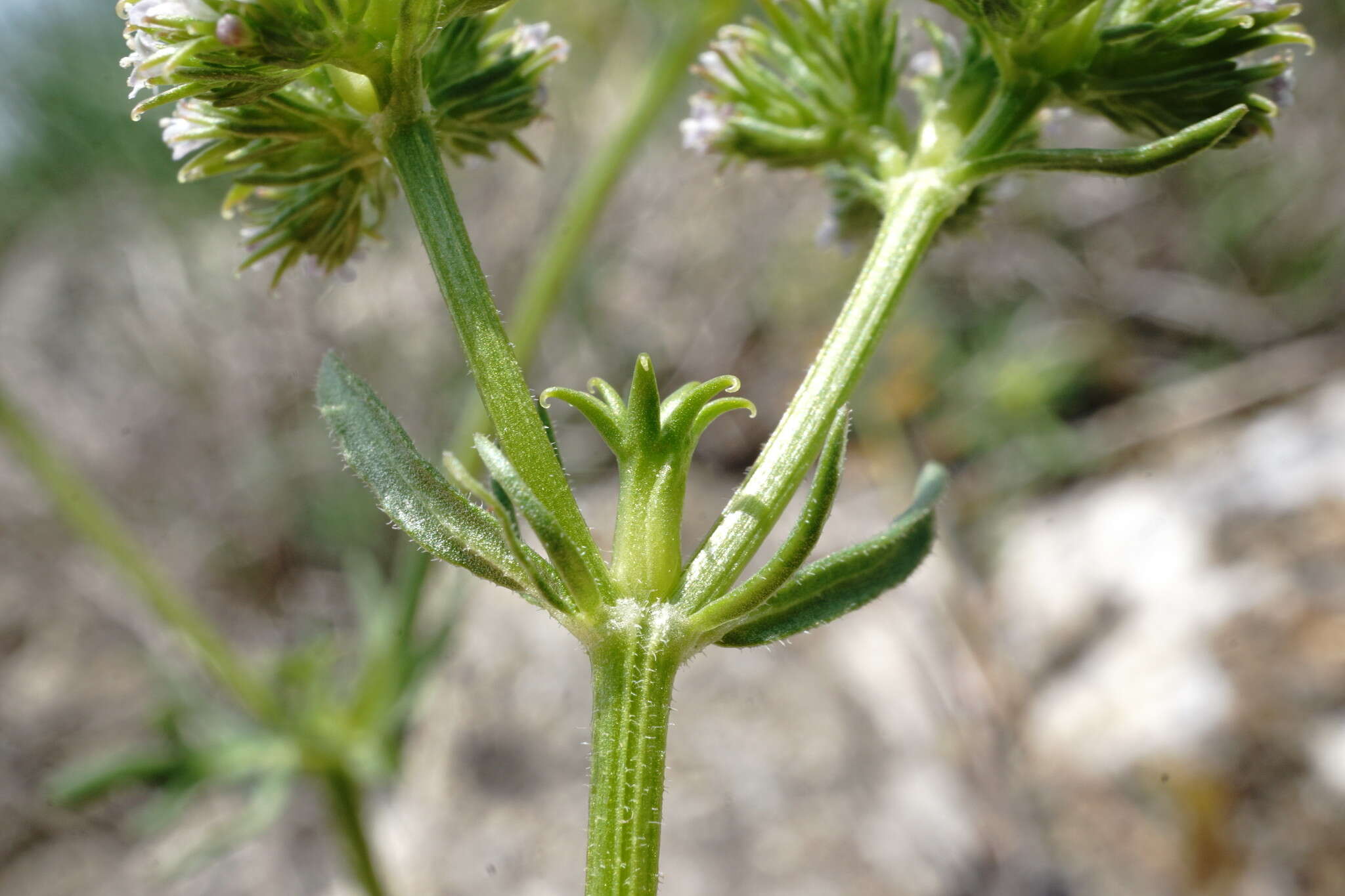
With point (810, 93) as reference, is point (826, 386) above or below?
below

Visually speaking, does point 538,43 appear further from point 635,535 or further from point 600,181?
point 600,181

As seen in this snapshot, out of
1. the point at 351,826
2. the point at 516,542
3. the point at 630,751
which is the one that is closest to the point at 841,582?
the point at 630,751

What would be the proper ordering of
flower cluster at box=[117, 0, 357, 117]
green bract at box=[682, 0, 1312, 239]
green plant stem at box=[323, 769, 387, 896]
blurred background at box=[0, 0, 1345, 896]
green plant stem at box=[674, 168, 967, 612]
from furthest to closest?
blurred background at box=[0, 0, 1345, 896], green plant stem at box=[323, 769, 387, 896], green bract at box=[682, 0, 1312, 239], green plant stem at box=[674, 168, 967, 612], flower cluster at box=[117, 0, 357, 117]

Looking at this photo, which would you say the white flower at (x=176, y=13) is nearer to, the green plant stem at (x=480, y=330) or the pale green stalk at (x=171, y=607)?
the green plant stem at (x=480, y=330)

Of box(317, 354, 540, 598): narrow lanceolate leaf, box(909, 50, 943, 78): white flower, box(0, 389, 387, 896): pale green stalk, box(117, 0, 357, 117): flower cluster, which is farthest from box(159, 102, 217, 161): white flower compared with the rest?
box(0, 389, 387, 896): pale green stalk

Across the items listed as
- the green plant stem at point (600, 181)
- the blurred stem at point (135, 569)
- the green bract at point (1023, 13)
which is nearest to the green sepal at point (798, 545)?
the green bract at point (1023, 13)

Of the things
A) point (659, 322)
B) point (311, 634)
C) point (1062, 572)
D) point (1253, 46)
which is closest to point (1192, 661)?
point (1062, 572)

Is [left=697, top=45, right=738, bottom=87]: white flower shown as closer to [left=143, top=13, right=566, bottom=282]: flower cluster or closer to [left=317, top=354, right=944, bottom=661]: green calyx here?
[left=143, top=13, right=566, bottom=282]: flower cluster
